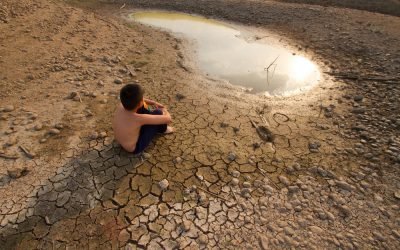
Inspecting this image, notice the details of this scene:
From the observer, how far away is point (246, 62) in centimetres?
695

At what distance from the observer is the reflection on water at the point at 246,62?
6.09 m

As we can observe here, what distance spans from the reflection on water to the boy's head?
9.58 ft

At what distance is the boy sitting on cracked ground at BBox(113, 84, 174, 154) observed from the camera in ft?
11.6

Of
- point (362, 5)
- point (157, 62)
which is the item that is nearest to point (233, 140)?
point (157, 62)

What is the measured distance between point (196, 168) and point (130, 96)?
125cm

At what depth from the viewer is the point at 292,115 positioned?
5.01 m

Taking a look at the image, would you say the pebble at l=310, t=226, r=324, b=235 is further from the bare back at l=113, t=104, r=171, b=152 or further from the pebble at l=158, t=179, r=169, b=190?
the bare back at l=113, t=104, r=171, b=152

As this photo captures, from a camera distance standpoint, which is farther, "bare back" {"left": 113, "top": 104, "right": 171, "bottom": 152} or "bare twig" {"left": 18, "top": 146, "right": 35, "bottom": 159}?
"bare twig" {"left": 18, "top": 146, "right": 35, "bottom": 159}

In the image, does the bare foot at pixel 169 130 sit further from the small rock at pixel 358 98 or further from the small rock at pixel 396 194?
the small rock at pixel 358 98

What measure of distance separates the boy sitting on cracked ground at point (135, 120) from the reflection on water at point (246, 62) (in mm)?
2600

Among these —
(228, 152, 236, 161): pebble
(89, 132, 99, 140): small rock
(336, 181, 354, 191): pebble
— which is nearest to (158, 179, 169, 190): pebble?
(228, 152, 236, 161): pebble

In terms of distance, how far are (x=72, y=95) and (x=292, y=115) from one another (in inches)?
151

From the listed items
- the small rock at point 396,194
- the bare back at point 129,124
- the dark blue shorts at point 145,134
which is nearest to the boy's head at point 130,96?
the bare back at point 129,124

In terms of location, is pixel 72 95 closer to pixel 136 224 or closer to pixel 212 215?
pixel 136 224
